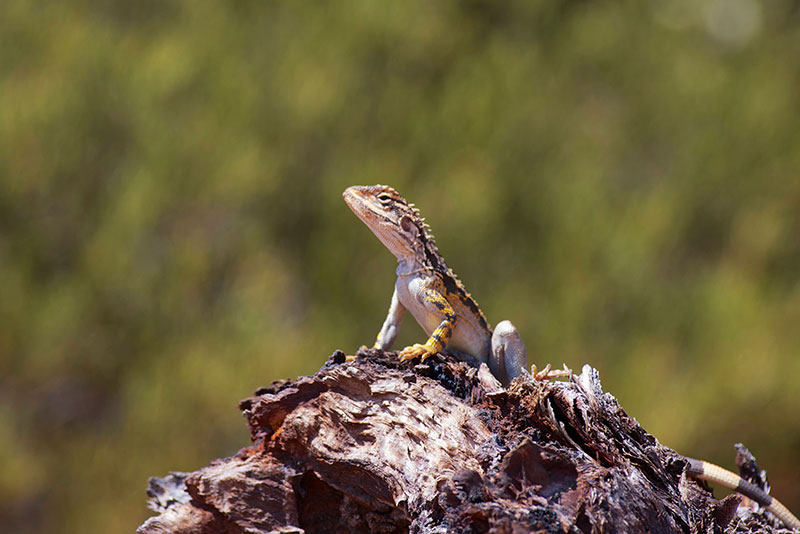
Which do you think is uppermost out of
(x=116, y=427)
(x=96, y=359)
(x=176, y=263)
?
(x=176, y=263)

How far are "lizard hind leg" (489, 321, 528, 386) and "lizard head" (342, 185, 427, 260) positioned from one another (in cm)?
53

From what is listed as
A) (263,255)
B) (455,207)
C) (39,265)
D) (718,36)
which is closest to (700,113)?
(718,36)

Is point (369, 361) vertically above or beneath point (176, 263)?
beneath

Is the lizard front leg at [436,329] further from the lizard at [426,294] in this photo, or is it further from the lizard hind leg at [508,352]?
the lizard hind leg at [508,352]

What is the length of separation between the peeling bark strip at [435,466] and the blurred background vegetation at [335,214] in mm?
3460

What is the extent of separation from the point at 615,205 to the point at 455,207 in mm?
1698

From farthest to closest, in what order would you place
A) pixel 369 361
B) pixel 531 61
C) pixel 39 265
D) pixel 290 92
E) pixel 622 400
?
pixel 531 61 → pixel 290 92 → pixel 39 265 → pixel 622 400 → pixel 369 361

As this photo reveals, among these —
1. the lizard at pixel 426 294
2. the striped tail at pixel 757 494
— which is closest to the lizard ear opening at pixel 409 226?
the lizard at pixel 426 294

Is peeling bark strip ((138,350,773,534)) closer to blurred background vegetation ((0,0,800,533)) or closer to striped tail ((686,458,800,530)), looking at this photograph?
striped tail ((686,458,800,530))

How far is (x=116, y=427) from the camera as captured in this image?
646 cm

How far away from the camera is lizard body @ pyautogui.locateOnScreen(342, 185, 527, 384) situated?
10.6 feet

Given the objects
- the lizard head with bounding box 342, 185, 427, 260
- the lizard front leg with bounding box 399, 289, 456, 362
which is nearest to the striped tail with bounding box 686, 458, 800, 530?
the lizard front leg with bounding box 399, 289, 456, 362

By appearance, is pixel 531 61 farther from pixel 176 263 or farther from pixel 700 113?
pixel 176 263

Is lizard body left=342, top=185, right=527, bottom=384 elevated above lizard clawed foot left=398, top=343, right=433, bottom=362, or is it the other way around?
lizard body left=342, top=185, right=527, bottom=384
